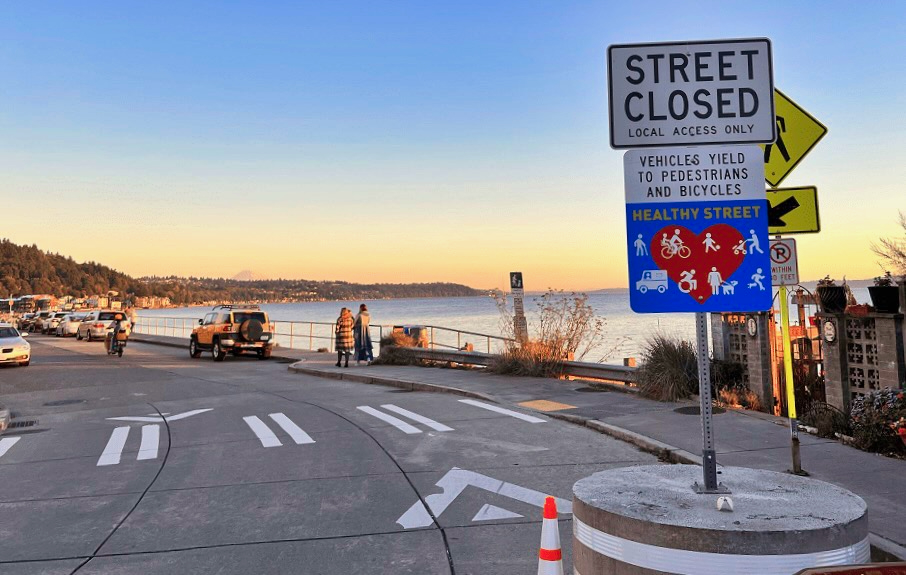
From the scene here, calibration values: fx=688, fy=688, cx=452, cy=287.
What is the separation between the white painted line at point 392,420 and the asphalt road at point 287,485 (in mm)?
63

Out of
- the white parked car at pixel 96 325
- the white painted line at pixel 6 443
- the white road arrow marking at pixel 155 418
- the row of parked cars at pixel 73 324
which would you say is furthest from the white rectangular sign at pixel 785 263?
the white parked car at pixel 96 325

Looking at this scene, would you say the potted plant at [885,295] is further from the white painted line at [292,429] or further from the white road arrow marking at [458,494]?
the white painted line at [292,429]

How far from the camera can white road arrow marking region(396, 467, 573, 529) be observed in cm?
625

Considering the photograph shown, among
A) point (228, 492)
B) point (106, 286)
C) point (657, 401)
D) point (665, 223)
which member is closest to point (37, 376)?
point (228, 492)

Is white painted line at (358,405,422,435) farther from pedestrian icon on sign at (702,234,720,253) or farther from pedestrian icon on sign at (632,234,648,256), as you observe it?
pedestrian icon on sign at (702,234,720,253)

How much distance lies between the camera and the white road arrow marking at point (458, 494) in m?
6.25

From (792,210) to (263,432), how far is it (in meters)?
8.16

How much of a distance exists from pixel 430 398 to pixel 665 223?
10.7 m

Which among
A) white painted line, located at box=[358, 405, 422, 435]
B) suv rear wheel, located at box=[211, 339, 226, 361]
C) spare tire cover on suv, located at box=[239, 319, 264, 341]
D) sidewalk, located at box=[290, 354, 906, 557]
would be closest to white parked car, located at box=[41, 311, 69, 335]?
suv rear wheel, located at box=[211, 339, 226, 361]

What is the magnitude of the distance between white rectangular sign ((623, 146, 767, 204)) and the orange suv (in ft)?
80.6

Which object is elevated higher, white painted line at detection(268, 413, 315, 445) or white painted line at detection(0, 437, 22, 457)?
white painted line at detection(0, 437, 22, 457)

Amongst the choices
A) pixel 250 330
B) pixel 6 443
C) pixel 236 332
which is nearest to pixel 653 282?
pixel 6 443

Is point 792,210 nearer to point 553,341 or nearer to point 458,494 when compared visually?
point 458,494

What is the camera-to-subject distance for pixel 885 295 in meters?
→ 8.79
